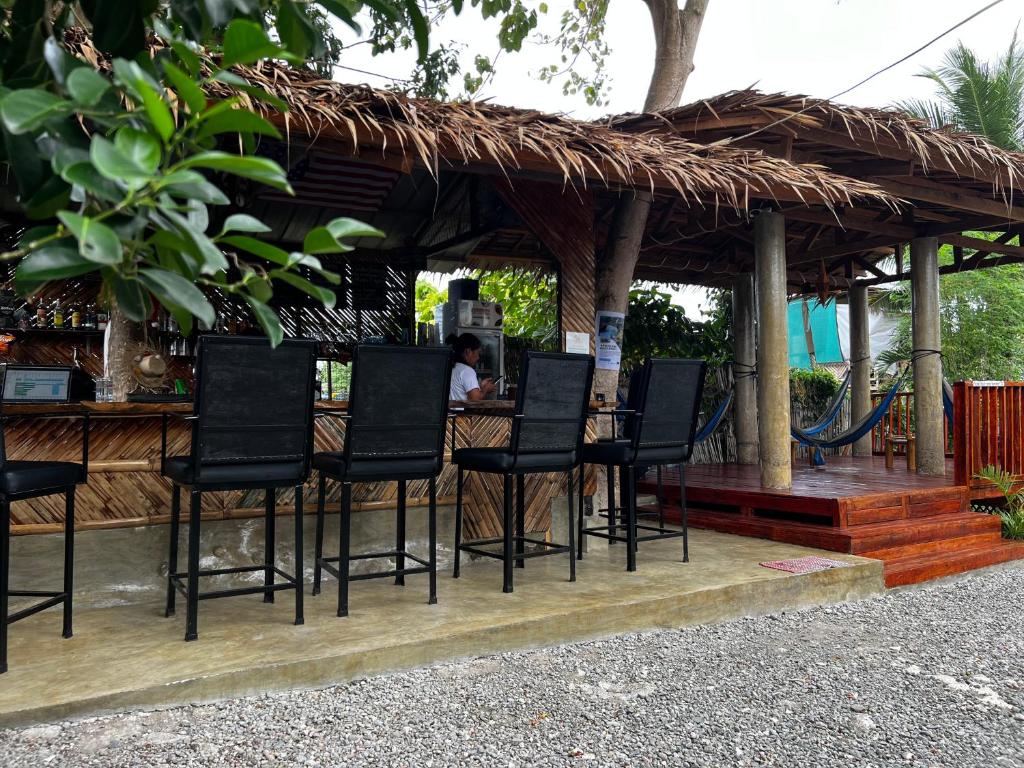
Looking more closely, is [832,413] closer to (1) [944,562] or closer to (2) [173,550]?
(1) [944,562]

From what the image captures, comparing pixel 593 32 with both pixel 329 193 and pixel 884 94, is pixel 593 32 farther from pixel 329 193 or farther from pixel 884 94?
pixel 884 94

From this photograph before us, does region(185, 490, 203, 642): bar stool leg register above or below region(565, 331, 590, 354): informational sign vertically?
below

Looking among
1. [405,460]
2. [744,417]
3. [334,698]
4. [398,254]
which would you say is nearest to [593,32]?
[398,254]

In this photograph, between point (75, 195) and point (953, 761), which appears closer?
point (75, 195)

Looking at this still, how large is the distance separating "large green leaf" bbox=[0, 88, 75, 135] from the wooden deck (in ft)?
15.3

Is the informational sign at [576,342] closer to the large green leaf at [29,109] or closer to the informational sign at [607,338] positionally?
the informational sign at [607,338]

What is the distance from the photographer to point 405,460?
11.1 feet

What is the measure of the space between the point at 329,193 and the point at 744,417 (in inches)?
178

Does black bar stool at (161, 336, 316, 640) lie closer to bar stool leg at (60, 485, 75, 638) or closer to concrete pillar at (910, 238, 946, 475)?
bar stool leg at (60, 485, 75, 638)

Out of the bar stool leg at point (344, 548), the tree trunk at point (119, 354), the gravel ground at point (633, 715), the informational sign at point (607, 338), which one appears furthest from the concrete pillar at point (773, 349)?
the tree trunk at point (119, 354)

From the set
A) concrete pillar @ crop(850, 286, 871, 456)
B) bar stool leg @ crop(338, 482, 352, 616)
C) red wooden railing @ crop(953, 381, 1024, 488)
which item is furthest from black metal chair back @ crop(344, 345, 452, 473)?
concrete pillar @ crop(850, 286, 871, 456)

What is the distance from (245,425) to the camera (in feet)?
9.71

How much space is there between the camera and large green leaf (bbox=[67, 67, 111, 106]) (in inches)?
28.7

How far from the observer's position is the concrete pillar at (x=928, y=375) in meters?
6.79
